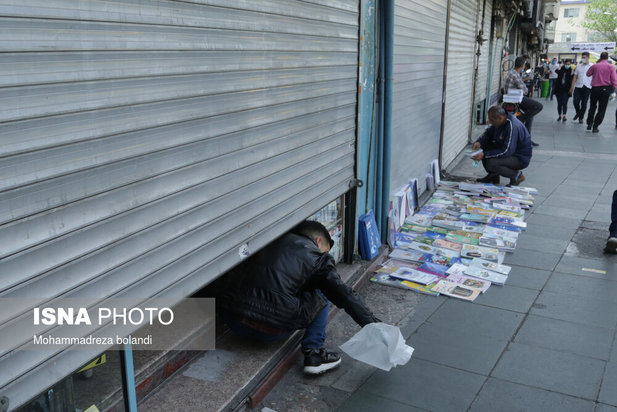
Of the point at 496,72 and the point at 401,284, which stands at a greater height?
the point at 496,72

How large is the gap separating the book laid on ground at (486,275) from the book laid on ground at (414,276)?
312 millimetres

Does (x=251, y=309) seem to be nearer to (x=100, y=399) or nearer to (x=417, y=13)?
(x=100, y=399)

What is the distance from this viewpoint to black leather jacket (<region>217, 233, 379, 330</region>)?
2975mm

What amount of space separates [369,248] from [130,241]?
2.93 m

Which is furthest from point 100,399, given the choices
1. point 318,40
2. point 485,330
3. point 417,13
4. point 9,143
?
point 417,13

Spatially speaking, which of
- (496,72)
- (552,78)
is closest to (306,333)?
(496,72)

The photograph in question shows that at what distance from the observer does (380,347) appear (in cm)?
299

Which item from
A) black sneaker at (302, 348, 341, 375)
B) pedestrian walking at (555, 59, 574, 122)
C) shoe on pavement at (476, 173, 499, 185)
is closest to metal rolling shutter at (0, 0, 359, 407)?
black sneaker at (302, 348, 341, 375)

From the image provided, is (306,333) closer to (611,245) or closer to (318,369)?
(318,369)

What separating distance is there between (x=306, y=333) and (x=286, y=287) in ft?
1.31

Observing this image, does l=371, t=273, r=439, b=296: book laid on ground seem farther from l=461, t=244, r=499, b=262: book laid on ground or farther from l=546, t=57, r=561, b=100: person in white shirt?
l=546, t=57, r=561, b=100: person in white shirt

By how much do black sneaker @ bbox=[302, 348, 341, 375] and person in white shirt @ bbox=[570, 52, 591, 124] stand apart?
40.5 feet

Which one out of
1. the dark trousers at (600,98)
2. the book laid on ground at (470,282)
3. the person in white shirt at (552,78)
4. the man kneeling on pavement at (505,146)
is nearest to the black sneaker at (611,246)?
the book laid on ground at (470,282)

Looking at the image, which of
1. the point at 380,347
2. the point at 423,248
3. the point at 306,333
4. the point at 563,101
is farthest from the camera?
the point at 563,101
